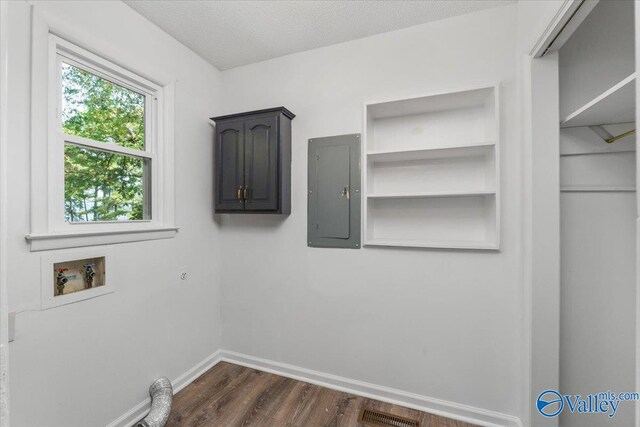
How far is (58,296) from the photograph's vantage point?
1.41m

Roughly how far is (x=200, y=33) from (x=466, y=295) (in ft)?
8.69

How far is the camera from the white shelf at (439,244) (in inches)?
68.0

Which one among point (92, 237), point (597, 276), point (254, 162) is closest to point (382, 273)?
point (597, 276)

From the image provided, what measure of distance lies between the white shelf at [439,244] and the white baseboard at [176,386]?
170 cm

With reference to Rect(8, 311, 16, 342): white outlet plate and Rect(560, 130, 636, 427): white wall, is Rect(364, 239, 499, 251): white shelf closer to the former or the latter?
Rect(560, 130, 636, 427): white wall

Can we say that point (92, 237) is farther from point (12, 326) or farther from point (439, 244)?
point (439, 244)

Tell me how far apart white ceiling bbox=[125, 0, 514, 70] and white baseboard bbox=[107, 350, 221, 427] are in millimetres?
2587

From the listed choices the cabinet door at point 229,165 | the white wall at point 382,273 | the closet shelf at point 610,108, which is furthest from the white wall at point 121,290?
the closet shelf at point 610,108

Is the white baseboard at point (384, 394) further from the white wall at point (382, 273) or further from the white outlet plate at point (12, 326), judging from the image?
the white outlet plate at point (12, 326)

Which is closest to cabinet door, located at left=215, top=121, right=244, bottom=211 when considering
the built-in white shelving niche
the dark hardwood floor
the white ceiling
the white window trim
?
the white window trim

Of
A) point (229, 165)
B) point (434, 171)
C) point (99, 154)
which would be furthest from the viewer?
point (229, 165)

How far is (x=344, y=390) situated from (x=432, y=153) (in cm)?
184

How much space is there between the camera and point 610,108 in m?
1.26

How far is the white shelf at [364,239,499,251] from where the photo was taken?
5.66ft
